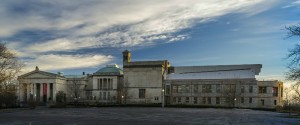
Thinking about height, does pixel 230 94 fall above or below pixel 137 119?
below

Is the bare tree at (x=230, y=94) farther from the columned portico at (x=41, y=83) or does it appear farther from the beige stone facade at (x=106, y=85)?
the columned portico at (x=41, y=83)

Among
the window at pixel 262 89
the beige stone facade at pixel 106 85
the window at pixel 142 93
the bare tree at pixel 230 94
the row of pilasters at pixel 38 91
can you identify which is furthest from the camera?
the row of pilasters at pixel 38 91

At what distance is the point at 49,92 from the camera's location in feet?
511

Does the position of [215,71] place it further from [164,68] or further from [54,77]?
[54,77]

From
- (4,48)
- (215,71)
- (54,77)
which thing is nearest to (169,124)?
(4,48)

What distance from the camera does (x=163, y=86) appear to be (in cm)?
14250

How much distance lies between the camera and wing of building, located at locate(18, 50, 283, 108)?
127938 mm

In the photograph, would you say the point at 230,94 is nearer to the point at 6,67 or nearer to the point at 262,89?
the point at 262,89

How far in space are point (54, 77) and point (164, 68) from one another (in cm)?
4662

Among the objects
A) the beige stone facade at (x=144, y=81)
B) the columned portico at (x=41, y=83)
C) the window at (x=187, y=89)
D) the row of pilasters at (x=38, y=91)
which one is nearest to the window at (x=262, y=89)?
the window at (x=187, y=89)

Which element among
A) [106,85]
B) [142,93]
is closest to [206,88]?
[142,93]

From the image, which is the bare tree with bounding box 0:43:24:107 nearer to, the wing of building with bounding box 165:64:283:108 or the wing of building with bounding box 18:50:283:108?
the wing of building with bounding box 18:50:283:108

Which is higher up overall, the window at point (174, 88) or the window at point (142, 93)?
the window at point (174, 88)

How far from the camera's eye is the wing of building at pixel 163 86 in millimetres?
127938
